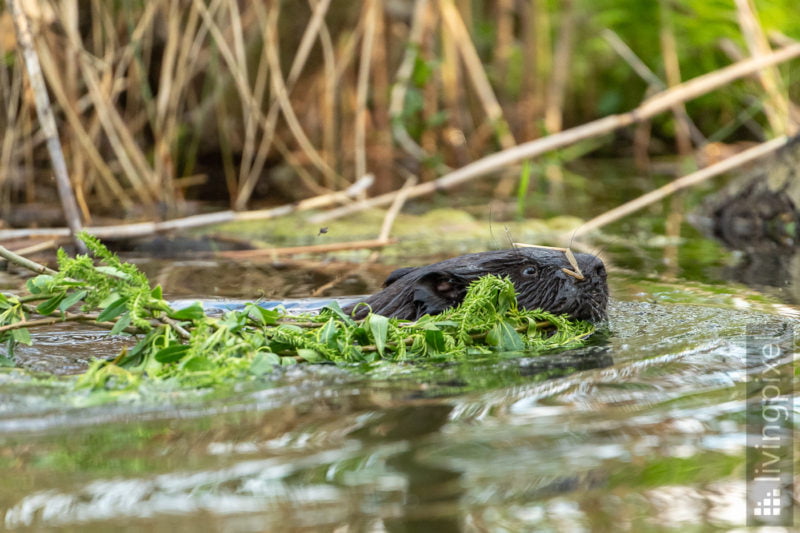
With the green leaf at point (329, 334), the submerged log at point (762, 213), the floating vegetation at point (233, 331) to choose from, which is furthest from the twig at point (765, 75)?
the green leaf at point (329, 334)

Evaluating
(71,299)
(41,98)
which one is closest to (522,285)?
(71,299)

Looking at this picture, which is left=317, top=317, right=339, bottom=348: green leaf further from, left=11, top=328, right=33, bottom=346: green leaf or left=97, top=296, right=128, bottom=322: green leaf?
left=11, top=328, right=33, bottom=346: green leaf

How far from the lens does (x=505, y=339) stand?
3.52 m

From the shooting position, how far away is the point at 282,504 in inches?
84.4

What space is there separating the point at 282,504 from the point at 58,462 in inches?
25.1

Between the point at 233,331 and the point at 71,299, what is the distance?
0.50 m

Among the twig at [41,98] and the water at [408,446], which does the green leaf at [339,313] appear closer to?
the water at [408,446]

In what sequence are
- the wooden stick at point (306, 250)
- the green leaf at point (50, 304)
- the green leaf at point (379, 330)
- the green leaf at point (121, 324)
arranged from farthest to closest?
1. the wooden stick at point (306, 250)
2. the green leaf at point (379, 330)
3. the green leaf at point (50, 304)
4. the green leaf at point (121, 324)

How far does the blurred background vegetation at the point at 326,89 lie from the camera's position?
677 centimetres

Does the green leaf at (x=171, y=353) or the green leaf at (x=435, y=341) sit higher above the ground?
the green leaf at (x=171, y=353)

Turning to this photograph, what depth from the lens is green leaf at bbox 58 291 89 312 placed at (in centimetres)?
315

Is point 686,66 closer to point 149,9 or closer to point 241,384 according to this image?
point 149,9

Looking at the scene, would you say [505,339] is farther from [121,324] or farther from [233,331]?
[121,324]

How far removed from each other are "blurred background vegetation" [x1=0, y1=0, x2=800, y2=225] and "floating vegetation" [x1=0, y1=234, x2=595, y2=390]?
2900 mm
